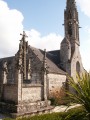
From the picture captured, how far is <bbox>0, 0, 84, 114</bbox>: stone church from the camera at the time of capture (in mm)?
18234

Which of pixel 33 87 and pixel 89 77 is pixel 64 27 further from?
pixel 89 77

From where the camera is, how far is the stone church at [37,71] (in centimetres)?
1823

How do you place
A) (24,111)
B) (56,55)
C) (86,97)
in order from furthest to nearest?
(56,55)
(24,111)
(86,97)

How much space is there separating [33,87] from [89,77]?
11676mm

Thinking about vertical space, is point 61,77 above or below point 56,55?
below

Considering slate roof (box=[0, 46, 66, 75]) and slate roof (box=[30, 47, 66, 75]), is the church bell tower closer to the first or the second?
slate roof (box=[0, 46, 66, 75])

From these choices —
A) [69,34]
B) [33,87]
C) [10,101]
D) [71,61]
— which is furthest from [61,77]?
[10,101]

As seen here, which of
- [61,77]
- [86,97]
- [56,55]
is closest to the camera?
[86,97]

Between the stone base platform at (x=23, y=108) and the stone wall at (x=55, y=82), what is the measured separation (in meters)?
10.5

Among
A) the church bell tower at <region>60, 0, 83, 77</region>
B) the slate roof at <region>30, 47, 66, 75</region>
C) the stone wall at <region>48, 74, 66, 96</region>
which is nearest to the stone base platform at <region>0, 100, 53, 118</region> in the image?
the stone wall at <region>48, 74, 66, 96</region>

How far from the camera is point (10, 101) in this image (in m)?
18.5

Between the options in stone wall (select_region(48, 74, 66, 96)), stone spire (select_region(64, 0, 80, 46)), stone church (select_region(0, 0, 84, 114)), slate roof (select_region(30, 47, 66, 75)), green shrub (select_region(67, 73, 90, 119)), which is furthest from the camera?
stone spire (select_region(64, 0, 80, 46))

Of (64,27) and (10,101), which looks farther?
(64,27)

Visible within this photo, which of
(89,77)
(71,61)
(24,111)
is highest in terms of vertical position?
(71,61)
